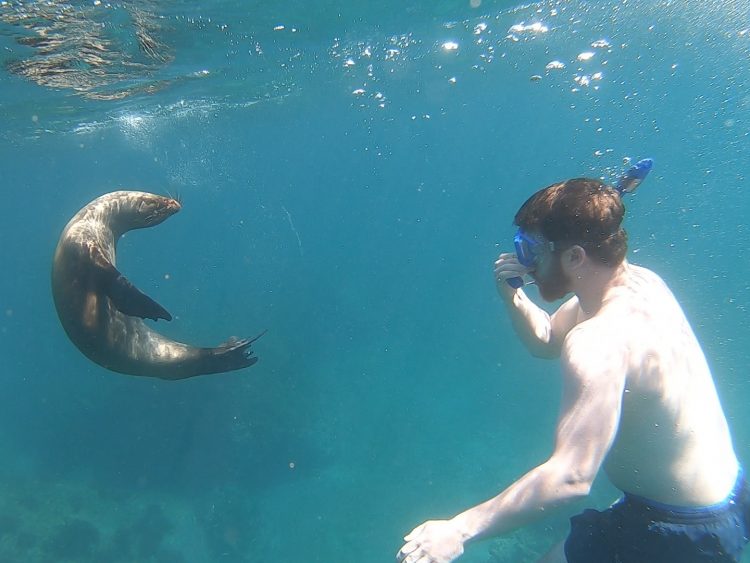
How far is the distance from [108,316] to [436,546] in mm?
4560

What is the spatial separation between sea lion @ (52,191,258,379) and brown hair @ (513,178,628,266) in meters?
3.49

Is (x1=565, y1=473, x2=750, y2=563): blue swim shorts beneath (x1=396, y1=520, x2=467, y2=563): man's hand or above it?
beneath

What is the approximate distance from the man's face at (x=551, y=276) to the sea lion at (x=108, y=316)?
10.8ft

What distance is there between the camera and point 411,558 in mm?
2213

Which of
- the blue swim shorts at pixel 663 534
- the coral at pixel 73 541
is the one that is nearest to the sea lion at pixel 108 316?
the blue swim shorts at pixel 663 534

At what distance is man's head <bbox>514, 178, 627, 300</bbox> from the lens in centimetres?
274

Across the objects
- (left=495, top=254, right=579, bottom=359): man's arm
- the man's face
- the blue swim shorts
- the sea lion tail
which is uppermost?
the man's face

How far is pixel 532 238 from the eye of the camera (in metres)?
2.93

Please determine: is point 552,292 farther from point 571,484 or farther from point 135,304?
point 135,304

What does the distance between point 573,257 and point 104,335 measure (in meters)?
4.79

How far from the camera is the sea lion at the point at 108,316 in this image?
16.7ft

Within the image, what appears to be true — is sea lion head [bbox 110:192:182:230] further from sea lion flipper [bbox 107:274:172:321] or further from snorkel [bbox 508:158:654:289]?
snorkel [bbox 508:158:654:289]

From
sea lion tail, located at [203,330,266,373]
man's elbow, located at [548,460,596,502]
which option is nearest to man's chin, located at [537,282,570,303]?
man's elbow, located at [548,460,596,502]

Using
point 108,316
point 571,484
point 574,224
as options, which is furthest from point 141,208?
point 571,484
